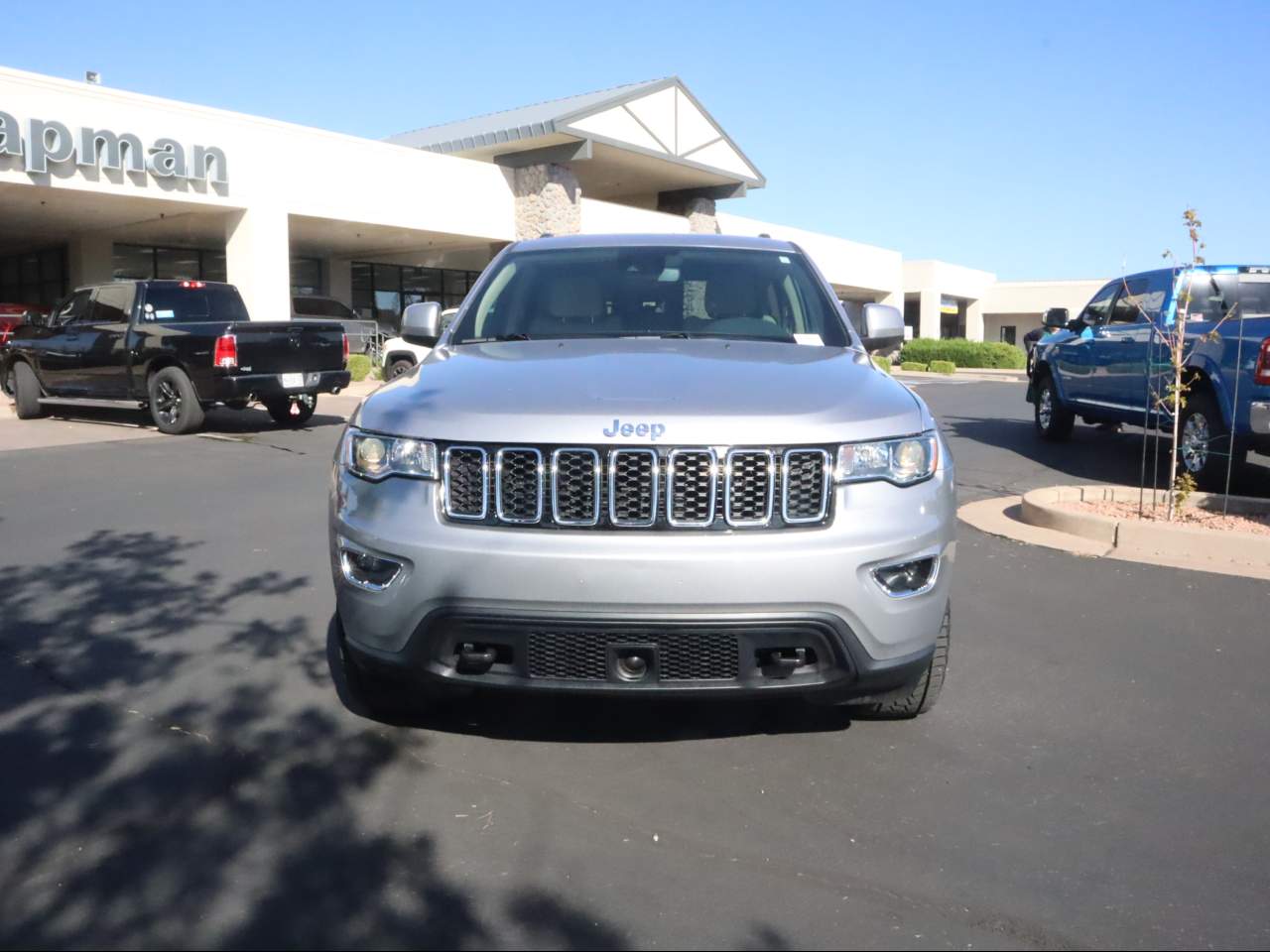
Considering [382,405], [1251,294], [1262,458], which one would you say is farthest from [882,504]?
[1262,458]

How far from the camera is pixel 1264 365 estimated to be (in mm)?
8102

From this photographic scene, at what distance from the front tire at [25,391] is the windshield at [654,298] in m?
12.4

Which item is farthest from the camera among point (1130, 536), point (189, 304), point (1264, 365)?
point (189, 304)

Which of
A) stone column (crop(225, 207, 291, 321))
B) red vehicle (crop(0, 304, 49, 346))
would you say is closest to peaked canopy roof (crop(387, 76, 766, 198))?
stone column (crop(225, 207, 291, 321))

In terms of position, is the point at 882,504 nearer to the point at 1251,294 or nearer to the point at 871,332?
the point at 871,332

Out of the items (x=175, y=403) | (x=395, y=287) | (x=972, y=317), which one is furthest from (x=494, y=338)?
(x=972, y=317)

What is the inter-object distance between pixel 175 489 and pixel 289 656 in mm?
4967

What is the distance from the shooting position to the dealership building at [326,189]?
19.1 m

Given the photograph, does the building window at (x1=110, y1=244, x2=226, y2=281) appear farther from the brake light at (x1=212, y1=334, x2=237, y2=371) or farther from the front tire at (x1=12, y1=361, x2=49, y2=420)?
the brake light at (x1=212, y1=334, x2=237, y2=371)

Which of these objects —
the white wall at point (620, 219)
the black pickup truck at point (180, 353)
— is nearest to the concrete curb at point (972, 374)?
the white wall at point (620, 219)

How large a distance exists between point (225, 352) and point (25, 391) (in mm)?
4406

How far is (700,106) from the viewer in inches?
1192

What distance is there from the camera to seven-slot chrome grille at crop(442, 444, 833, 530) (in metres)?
3.19

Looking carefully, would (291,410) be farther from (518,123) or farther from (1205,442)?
(518,123)
